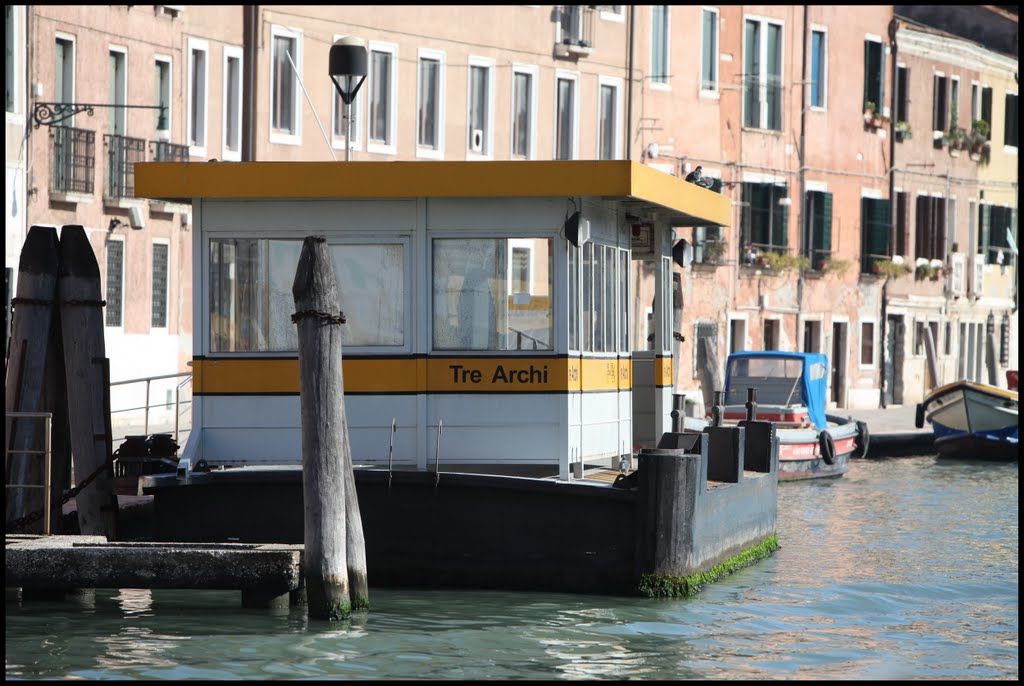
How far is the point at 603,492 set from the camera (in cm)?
1313

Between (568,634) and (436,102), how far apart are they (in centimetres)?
2429

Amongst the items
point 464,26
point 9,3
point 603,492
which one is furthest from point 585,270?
point 464,26

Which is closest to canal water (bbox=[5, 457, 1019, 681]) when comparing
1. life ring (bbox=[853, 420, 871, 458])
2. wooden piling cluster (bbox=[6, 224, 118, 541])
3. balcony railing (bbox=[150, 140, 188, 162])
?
wooden piling cluster (bbox=[6, 224, 118, 541])

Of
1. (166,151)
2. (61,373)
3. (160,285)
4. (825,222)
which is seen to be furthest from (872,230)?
(61,373)

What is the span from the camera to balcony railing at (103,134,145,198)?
30.3 metres

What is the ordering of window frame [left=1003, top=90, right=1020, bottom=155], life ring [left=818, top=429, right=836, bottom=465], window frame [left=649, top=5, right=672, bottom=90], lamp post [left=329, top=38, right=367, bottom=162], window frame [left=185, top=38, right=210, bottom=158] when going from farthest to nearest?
window frame [left=1003, top=90, right=1020, bottom=155], window frame [left=649, top=5, right=672, bottom=90], window frame [left=185, top=38, right=210, bottom=158], life ring [left=818, top=429, right=836, bottom=465], lamp post [left=329, top=38, right=367, bottom=162]

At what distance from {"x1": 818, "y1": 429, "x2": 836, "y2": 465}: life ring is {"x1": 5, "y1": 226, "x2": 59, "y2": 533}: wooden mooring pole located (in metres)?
15.1

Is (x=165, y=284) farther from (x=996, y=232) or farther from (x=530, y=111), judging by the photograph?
(x=996, y=232)

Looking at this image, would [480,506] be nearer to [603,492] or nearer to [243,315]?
[603,492]

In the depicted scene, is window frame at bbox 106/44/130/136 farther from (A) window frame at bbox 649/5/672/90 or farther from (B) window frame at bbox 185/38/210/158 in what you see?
(A) window frame at bbox 649/5/672/90

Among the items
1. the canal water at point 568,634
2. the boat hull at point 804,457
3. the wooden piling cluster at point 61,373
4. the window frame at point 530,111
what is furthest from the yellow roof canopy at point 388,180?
the window frame at point 530,111

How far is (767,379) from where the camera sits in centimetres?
2942

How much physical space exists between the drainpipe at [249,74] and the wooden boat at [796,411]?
8.46 metres

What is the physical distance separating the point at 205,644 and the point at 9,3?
1828 cm
